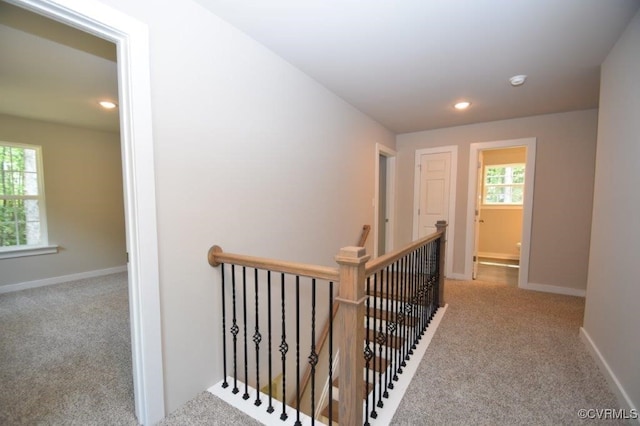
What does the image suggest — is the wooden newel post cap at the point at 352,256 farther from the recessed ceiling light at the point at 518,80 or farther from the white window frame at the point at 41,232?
the white window frame at the point at 41,232

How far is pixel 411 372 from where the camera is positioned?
194cm

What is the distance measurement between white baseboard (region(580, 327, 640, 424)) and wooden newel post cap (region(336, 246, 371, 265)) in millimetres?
1757

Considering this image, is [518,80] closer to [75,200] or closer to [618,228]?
[618,228]

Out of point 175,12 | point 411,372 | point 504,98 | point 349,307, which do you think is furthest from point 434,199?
point 175,12

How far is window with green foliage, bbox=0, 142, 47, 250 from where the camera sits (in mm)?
3666

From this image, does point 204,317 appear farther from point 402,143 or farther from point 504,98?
point 402,143

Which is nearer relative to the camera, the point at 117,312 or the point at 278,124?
the point at 278,124

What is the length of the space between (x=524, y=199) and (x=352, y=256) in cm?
375

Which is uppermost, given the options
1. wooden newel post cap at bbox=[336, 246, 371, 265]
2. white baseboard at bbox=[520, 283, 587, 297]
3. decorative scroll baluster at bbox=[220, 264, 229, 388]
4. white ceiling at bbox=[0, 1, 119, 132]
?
white ceiling at bbox=[0, 1, 119, 132]

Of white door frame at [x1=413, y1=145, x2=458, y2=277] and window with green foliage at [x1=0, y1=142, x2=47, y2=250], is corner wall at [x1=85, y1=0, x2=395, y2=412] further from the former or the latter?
window with green foliage at [x1=0, y1=142, x2=47, y2=250]

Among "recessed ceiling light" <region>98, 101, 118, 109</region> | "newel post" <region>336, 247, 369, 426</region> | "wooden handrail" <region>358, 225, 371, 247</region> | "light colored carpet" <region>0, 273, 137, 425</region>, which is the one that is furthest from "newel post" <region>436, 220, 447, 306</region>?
"recessed ceiling light" <region>98, 101, 118, 109</region>

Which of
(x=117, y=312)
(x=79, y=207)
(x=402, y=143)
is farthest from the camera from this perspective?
(x=402, y=143)

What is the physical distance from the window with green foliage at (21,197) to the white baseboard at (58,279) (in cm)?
53

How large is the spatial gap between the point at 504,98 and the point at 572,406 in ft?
9.37
